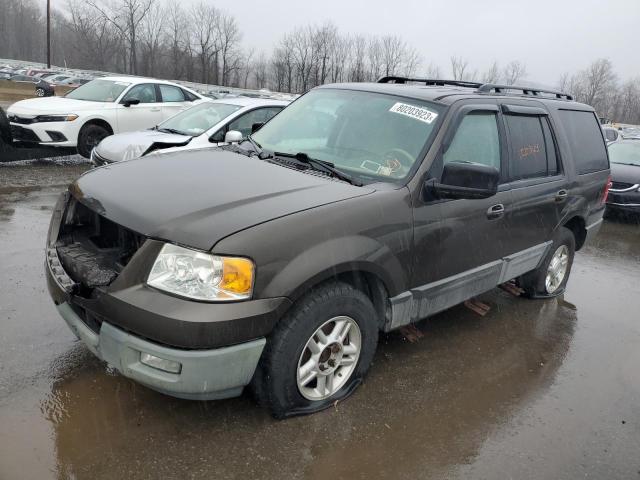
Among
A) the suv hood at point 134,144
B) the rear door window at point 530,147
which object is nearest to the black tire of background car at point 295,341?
the rear door window at point 530,147

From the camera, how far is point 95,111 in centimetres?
995

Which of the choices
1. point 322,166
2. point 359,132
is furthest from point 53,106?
point 322,166

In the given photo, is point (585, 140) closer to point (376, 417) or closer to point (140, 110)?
→ point (376, 417)

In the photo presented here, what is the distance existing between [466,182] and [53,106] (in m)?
9.18

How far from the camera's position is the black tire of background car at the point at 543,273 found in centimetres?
488

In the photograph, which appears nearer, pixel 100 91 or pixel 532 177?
pixel 532 177

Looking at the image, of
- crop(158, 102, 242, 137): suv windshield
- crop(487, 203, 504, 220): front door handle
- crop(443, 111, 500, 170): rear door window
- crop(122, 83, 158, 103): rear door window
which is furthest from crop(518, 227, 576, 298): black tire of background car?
crop(122, 83, 158, 103): rear door window

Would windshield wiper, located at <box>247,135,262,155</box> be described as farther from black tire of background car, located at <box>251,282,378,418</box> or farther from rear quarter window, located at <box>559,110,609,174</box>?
rear quarter window, located at <box>559,110,609,174</box>

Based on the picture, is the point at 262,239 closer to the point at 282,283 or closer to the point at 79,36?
the point at 282,283

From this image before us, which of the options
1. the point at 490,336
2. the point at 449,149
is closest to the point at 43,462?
the point at 449,149

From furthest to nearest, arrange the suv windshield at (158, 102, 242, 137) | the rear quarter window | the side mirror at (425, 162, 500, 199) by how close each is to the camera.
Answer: the suv windshield at (158, 102, 242, 137) → the rear quarter window → the side mirror at (425, 162, 500, 199)

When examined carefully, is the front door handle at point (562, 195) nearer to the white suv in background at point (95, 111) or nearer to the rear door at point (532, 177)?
the rear door at point (532, 177)

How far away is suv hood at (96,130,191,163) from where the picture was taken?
7.11m

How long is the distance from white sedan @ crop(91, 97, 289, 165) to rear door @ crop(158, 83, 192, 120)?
294 centimetres
